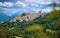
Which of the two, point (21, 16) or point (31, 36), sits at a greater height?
point (21, 16)

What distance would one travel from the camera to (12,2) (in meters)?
2.14

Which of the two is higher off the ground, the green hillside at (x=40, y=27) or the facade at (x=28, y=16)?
the facade at (x=28, y=16)

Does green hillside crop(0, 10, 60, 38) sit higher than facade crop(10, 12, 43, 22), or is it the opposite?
facade crop(10, 12, 43, 22)

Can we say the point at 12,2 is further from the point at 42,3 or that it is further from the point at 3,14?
the point at 42,3

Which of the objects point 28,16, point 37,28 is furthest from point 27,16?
point 37,28

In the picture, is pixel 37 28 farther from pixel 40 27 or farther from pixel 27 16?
pixel 27 16

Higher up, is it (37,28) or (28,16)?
(28,16)

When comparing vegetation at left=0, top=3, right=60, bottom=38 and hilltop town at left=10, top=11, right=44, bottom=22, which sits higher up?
hilltop town at left=10, top=11, right=44, bottom=22

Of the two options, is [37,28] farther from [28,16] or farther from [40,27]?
[28,16]

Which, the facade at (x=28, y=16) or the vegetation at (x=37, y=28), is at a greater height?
the facade at (x=28, y=16)

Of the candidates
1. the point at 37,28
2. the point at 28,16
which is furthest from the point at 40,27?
the point at 28,16

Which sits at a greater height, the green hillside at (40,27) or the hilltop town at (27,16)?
the hilltop town at (27,16)

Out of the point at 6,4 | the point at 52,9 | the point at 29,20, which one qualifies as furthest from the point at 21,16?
the point at 52,9

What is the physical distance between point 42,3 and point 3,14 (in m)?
0.54
